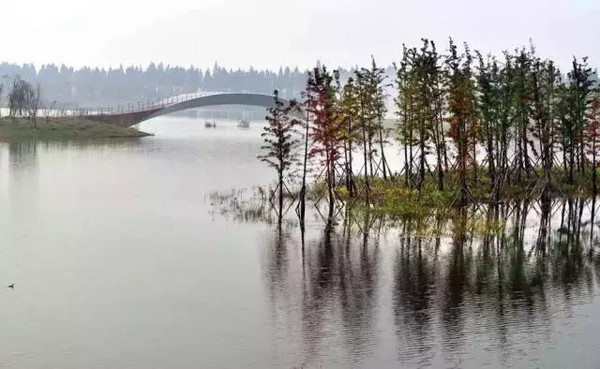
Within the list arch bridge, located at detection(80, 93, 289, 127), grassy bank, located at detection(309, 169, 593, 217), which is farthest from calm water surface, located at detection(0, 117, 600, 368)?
arch bridge, located at detection(80, 93, 289, 127)

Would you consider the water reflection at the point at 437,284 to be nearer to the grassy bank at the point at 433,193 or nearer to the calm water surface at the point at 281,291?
the calm water surface at the point at 281,291

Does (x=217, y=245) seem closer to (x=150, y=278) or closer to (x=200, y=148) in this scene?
(x=150, y=278)

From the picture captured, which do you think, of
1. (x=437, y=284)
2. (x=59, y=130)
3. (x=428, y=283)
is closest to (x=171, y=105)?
(x=59, y=130)

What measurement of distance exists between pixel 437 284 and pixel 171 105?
90034 millimetres

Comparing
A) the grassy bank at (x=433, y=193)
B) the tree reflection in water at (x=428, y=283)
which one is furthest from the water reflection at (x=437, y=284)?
the grassy bank at (x=433, y=193)

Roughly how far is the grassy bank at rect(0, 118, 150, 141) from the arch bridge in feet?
16.9

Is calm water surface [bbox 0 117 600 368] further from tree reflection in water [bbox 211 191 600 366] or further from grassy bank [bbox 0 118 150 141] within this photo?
grassy bank [bbox 0 118 150 141]

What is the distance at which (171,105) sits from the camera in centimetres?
10844

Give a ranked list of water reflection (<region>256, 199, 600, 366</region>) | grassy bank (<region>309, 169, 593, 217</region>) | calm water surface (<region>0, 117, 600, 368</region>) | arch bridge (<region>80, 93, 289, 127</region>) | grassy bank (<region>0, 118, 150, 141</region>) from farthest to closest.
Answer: arch bridge (<region>80, 93, 289, 127</region>) < grassy bank (<region>0, 118, 150, 141</region>) < grassy bank (<region>309, 169, 593, 217</region>) < water reflection (<region>256, 199, 600, 366</region>) < calm water surface (<region>0, 117, 600, 368</region>)

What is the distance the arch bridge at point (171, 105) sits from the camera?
99.6 m

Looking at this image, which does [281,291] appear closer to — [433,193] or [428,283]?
[428,283]

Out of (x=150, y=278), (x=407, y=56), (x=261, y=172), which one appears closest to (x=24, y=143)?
(x=261, y=172)

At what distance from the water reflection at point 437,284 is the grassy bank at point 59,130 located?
56649 mm

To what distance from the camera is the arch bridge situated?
327 ft
